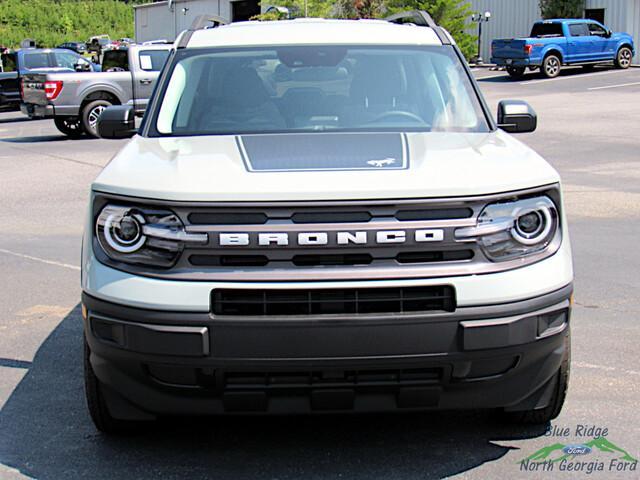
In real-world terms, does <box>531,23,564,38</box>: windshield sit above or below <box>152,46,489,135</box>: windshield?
below

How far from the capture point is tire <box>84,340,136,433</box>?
12.9 ft

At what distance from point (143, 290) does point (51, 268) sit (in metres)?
4.68

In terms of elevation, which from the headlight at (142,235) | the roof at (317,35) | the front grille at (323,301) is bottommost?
the front grille at (323,301)

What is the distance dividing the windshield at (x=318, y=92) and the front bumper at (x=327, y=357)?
4.65 feet

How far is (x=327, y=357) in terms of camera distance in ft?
11.2

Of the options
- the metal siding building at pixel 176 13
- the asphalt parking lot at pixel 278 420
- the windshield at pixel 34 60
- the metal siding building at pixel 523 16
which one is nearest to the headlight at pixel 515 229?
the asphalt parking lot at pixel 278 420

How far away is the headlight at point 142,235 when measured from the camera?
3496mm

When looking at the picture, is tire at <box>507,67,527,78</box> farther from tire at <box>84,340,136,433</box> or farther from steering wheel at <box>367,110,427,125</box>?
tire at <box>84,340,136,433</box>

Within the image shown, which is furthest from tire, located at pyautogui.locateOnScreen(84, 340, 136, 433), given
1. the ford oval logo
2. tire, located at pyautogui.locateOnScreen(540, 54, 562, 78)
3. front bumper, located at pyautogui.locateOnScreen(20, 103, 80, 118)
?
tire, located at pyautogui.locateOnScreen(540, 54, 562, 78)

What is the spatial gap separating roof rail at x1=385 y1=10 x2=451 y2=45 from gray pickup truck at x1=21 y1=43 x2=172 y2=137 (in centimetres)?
1349

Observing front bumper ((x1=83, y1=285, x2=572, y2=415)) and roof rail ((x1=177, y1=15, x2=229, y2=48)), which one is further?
roof rail ((x1=177, y1=15, x2=229, y2=48))

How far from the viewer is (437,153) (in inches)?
156

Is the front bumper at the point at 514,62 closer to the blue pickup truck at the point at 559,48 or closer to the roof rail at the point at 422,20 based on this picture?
the blue pickup truck at the point at 559,48

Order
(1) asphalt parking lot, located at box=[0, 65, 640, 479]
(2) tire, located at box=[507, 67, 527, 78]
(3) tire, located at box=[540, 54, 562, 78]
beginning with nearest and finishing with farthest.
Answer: (1) asphalt parking lot, located at box=[0, 65, 640, 479], (3) tire, located at box=[540, 54, 562, 78], (2) tire, located at box=[507, 67, 527, 78]
